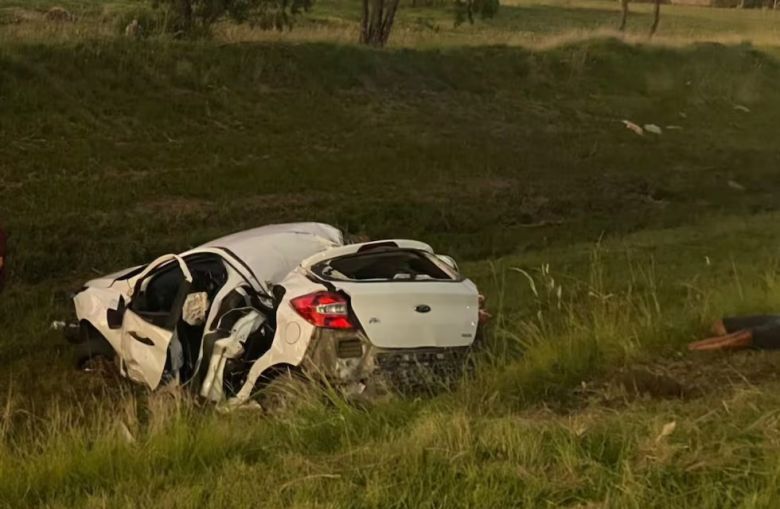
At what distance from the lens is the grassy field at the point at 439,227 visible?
4.42 m

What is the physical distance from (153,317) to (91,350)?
110 centimetres

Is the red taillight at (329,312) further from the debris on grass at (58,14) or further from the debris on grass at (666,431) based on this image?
the debris on grass at (58,14)

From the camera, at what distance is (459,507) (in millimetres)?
3998

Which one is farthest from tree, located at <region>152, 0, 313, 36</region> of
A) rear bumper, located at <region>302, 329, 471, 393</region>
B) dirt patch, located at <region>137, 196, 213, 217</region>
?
rear bumper, located at <region>302, 329, 471, 393</region>

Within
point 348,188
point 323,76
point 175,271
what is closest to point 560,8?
point 323,76

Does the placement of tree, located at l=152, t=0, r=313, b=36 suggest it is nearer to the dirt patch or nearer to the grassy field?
the grassy field

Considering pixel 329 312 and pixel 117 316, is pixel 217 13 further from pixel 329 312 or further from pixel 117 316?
pixel 329 312

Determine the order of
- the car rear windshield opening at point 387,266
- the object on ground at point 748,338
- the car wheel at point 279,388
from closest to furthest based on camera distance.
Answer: the car wheel at point 279,388 < the object on ground at point 748,338 < the car rear windshield opening at point 387,266

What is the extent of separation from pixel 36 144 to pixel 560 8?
59694 millimetres

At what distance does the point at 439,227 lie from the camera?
15.8 meters

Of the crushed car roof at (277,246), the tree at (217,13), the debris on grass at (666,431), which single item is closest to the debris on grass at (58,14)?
the tree at (217,13)

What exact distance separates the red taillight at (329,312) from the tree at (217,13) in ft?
63.9

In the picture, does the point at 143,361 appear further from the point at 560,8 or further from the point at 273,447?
the point at 560,8

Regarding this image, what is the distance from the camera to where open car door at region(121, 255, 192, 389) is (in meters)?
7.72
